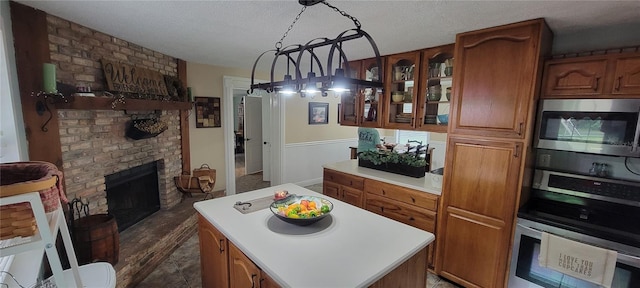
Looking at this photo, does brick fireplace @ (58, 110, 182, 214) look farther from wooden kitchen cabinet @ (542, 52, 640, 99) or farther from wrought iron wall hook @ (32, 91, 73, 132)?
wooden kitchen cabinet @ (542, 52, 640, 99)

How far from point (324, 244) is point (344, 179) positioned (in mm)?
1691

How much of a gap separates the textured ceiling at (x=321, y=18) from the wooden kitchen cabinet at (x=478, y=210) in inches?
35.2

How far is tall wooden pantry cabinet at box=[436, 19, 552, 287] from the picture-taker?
1.85 meters

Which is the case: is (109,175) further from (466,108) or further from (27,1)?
(466,108)

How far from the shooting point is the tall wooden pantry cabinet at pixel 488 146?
1847mm

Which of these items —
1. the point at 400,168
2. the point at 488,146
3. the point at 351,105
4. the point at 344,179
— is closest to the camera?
the point at 488,146

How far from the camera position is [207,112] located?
12.5 feet

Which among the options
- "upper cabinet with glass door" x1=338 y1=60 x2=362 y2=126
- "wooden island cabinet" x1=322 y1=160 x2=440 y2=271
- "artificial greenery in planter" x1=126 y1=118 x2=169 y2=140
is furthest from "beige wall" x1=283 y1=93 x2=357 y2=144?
"artificial greenery in planter" x1=126 y1=118 x2=169 y2=140

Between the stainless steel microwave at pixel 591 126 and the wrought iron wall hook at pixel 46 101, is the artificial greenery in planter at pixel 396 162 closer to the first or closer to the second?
Result: the stainless steel microwave at pixel 591 126

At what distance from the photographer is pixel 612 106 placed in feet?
5.54

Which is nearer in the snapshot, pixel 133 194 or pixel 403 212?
pixel 403 212

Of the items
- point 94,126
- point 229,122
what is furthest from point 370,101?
point 94,126

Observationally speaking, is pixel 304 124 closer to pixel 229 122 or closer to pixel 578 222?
pixel 229 122

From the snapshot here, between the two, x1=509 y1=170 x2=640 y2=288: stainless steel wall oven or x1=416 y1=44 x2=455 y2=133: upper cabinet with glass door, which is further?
x1=416 y1=44 x2=455 y2=133: upper cabinet with glass door
